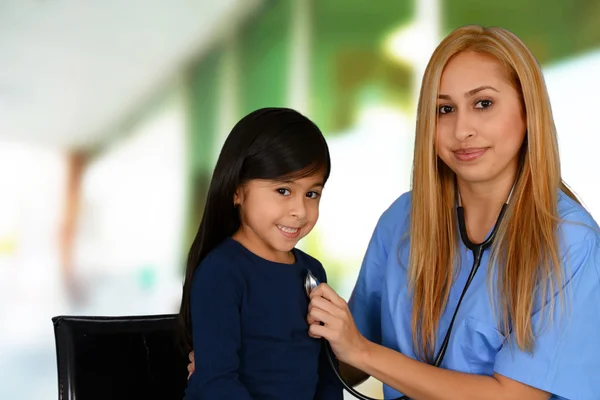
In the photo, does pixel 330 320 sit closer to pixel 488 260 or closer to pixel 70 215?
pixel 488 260

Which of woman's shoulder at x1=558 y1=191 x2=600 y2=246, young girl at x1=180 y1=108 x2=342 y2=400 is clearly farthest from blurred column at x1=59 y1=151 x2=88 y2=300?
woman's shoulder at x1=558 y1=191 x2=600 y2=246

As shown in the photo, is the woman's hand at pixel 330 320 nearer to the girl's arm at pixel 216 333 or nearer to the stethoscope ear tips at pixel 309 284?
the stethoscope ear tips at pixel 309 284

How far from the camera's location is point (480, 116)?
1.35 m

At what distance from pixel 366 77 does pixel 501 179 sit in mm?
2059

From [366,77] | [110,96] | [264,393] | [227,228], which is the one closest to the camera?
[264,393]

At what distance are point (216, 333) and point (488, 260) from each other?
1.86ft

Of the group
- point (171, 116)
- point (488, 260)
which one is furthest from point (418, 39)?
point (488, 260)

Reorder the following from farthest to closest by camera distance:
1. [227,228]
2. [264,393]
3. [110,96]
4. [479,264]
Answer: [110,96] → [479,264] → [227,228] → [264,393]

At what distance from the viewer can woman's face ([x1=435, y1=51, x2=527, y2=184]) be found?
1343mm

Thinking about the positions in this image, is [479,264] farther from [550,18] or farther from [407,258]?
[550,18]

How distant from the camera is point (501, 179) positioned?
1436 mm

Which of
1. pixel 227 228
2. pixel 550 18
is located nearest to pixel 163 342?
pixel 227 228

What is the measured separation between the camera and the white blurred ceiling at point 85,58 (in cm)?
303

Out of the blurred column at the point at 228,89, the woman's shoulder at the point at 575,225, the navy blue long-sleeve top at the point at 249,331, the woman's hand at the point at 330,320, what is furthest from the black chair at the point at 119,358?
the blurred column at the point at 228,89
